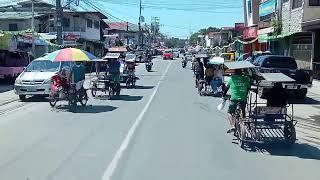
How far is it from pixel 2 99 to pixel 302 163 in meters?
15.9

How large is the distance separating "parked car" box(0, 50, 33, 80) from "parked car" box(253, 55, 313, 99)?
1540 centimetres

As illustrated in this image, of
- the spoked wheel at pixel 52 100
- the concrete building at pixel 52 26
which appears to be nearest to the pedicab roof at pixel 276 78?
the spoked wheel at pixel 52 100

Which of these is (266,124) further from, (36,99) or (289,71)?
(36,99)

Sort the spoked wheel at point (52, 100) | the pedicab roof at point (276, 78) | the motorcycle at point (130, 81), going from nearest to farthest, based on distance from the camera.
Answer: the pedicab roof at point (276, 78)
the spoked wheel at point (52, 100)
the motorcycle at point (130, 81)

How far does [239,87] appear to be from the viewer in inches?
470

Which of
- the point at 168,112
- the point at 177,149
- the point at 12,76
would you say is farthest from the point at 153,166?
the point at 12,76

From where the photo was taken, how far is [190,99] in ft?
73.0

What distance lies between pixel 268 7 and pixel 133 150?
1712 inches

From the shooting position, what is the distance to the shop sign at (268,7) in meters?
48.8

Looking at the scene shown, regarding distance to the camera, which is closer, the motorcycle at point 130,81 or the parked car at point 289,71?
the parked car at point 289,71

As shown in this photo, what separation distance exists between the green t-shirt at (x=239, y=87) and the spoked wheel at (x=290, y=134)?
47.4 inches

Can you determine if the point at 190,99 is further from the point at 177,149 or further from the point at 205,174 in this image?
the point at 205,174

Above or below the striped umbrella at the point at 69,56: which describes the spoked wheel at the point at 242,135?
below

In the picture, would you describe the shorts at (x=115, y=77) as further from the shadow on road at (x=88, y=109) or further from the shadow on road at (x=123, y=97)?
the shadow on road at (x=88, y=109)
